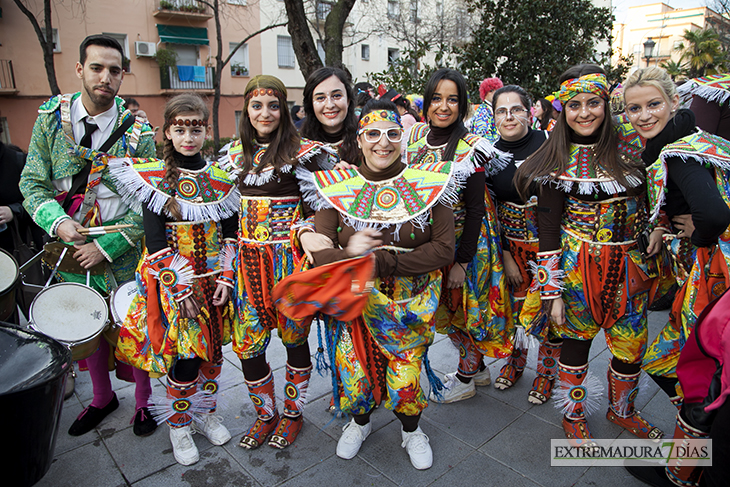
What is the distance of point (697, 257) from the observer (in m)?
2.19

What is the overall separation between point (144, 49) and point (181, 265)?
746 inches

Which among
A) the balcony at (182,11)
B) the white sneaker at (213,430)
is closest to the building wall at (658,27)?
the balcony at (182,11)

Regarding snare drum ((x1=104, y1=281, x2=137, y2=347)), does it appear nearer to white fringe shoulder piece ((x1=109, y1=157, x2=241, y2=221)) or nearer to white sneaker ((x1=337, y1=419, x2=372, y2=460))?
white fringe shoulder piece ((x1=109, y1=157, x2=241, y2=221))

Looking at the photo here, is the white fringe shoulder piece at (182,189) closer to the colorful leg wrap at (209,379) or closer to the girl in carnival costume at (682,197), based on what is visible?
the colorful leg wrap at (209,379)

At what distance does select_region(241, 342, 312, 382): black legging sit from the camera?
8.93 feet

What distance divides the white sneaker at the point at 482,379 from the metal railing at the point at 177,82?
19244mm

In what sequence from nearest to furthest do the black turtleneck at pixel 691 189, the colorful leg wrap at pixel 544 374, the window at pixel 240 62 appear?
1. the black turtleneck at pixel 691 189
2. the colorful leg wrap at pixel 544 374
3. the window at pixel 240 62

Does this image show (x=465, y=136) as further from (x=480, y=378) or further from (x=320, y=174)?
(x=480, y=378)

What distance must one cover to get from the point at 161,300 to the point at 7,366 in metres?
1.02

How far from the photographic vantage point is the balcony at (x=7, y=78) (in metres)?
15.3

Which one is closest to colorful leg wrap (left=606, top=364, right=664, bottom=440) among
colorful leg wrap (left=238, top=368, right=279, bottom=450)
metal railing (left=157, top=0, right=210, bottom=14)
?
colorful leg wrap (left=238, top=368, right=279, bottom=450)

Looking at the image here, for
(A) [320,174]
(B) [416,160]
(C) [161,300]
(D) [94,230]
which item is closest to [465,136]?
(B) [416,160]

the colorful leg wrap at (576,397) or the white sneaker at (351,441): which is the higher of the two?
the colorful leg wrap at (576,397)

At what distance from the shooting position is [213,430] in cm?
284
